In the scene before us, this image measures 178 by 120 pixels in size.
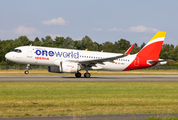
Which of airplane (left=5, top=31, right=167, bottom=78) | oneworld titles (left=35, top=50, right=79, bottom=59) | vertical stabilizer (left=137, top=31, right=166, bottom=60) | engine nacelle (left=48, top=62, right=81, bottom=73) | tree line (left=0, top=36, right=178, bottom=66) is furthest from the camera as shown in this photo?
tree line (left=0, top=36, right=178, bottom=66)

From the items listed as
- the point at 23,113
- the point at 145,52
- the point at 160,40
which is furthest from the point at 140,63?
the point at 23,113

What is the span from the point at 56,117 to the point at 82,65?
1025 inches

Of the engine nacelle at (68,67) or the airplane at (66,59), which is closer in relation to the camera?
the engine nacelle at (68,67)

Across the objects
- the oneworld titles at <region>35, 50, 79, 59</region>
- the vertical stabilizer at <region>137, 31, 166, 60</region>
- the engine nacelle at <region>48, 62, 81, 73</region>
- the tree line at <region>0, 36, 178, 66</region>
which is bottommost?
the engine nacelle at <region>48, 62, 81, 73</region>

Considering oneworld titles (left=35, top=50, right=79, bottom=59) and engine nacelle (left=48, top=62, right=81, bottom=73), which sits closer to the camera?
engine nacelle (left=48, top=62, right=81, bottom=73)

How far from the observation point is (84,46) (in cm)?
13700

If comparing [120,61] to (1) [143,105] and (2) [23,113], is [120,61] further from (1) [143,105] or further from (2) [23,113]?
(2) [23,113]

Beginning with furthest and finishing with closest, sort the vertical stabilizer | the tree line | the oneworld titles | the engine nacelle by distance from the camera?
1. the tree line
2. the vertical stabilizer
3. the oneworld titles
4. the engine nacelle

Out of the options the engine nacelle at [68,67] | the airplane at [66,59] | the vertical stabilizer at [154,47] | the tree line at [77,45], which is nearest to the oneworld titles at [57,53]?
the airplane at [66,59]

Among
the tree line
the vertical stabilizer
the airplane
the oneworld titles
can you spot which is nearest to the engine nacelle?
the airplane

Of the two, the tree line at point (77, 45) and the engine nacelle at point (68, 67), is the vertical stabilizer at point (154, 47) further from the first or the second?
the tree line at point (77, 45)

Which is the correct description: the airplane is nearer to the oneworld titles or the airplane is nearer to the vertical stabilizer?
the oneworld titles

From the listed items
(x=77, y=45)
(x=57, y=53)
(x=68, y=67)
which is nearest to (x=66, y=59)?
(x=57, y=53)

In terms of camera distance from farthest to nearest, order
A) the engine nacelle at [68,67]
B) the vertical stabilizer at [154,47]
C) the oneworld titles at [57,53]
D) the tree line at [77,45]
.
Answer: the tree line at [77,45] → the vertical stabilizer at [154,47] → the oneworld titles at [57,53] → the engine nacelle at [68,67]
